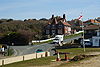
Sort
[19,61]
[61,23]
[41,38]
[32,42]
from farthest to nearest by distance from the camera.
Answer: [61,23] → [41,38] → [32,42] → [19,61]

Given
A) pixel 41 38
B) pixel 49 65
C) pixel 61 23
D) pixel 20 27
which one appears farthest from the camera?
pixel 20 27

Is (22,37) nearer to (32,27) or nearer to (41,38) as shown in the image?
(41,38)

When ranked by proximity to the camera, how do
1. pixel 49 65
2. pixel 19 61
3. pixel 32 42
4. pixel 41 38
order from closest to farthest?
pixel 49 65, pixel 19 61, pixel 32 42, pixel 41 38

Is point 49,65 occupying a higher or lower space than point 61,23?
lower

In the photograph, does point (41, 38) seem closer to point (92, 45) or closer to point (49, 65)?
point (92, 45)

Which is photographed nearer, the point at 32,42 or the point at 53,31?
the point at 32,42

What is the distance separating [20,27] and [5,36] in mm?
26128

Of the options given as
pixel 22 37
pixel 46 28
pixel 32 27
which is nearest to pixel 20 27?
pixel 32 27

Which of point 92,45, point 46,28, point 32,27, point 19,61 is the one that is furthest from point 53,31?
point 19,61

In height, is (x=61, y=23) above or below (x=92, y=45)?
above

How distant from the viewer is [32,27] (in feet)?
332

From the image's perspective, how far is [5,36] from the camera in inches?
2960

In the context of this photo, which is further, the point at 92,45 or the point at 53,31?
the point at 53,31

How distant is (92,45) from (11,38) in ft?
83.9
